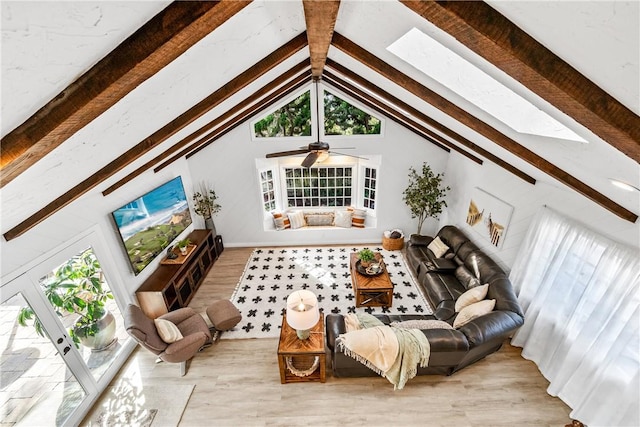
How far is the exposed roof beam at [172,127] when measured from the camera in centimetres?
247

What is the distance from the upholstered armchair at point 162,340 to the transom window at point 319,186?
11.5ft

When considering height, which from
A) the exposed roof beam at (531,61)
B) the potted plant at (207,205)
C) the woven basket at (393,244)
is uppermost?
the exposed roof beam at (531,61)

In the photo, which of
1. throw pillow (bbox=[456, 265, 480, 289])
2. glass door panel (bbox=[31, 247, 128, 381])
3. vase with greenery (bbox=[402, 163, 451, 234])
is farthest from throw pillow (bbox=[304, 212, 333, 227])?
glass door panel (bbox=[31, 247, 128, 381])

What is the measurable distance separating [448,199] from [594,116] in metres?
5.01

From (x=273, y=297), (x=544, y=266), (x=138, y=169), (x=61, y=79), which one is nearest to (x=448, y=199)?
(x=544, y=266)

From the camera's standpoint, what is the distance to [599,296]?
2883 mm

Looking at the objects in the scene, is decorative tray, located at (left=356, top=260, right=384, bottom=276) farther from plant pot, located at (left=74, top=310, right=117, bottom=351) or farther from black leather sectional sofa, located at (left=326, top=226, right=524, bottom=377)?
plant pot, located at (left=74, top=310, right=117, bottom=351)

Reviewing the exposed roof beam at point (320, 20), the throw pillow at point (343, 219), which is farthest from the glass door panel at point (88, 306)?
the throw pillow at point (343, 219)

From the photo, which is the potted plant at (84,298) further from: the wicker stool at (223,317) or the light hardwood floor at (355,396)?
the wicker stool at (223,317)

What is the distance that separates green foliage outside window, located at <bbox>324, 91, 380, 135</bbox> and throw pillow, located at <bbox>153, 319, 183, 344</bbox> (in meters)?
4.18

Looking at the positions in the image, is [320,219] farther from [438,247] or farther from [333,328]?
[333,328]

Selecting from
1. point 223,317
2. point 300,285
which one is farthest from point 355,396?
point 300,285

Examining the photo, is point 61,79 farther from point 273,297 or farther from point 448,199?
point 448,199

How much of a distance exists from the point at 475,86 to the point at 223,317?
3.93m
